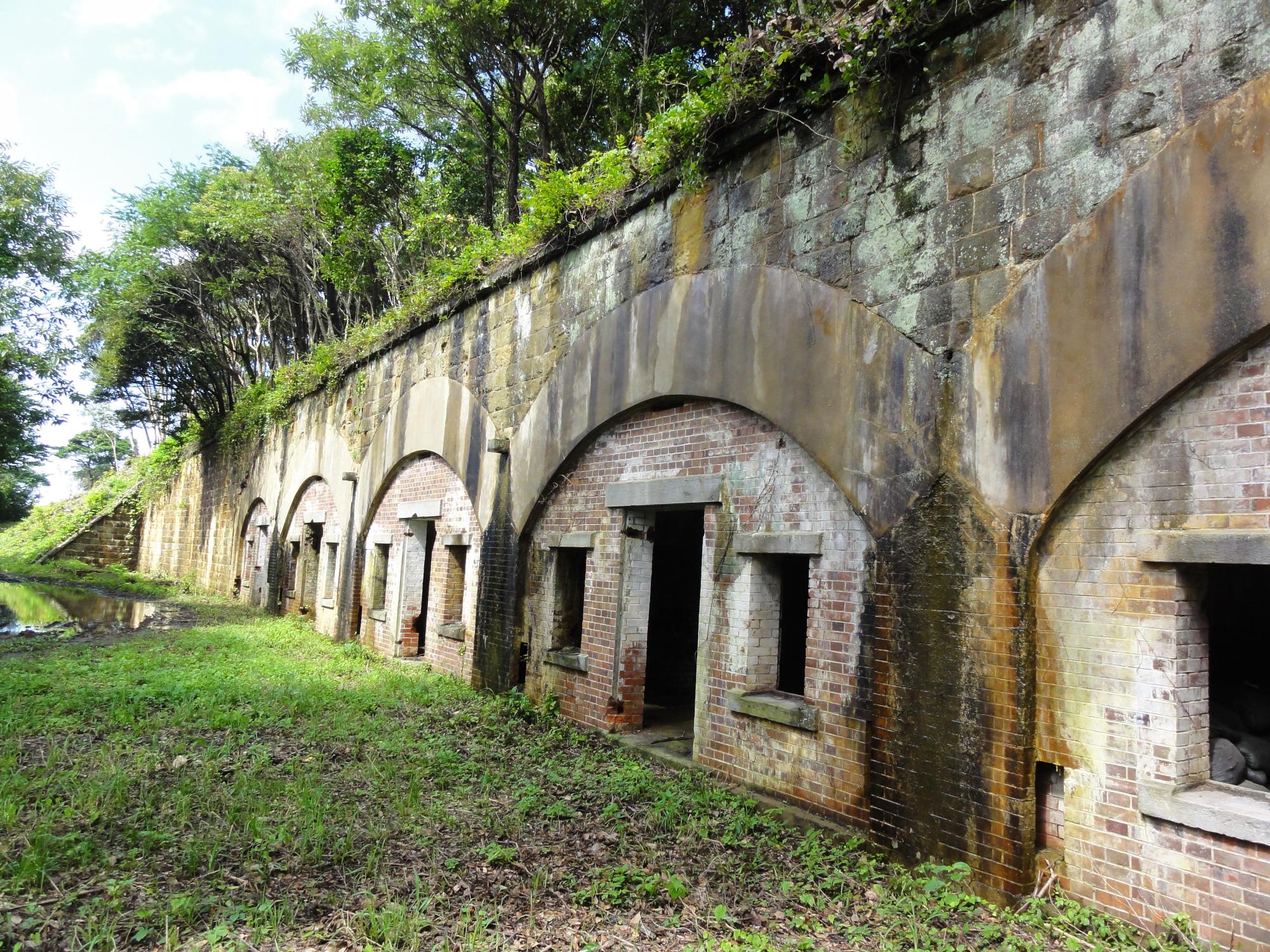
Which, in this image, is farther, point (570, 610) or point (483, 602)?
point (483, 602)

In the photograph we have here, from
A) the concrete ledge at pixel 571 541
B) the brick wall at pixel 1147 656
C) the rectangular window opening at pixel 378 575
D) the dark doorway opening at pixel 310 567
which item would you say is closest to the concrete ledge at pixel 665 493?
the concrete ledge at pixel 571 541

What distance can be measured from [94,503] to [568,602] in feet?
103

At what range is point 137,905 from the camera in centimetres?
389

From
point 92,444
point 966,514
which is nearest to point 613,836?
point 966,514

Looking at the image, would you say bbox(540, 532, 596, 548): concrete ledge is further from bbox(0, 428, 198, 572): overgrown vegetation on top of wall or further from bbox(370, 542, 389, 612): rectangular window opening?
bbox(0, 428, 198, 572): overgrown vegetation on top of wall

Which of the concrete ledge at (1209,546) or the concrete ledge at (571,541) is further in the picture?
the concrete ledge at (571,541)

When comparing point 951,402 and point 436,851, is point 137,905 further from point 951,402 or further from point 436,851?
point 951,402

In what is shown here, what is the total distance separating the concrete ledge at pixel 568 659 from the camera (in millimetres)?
7520

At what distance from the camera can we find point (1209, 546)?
3.45 metres

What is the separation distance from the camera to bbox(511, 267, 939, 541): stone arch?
4691 millimetres

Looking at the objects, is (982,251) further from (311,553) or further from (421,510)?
(311,553)

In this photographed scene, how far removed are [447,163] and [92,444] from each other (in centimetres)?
4763

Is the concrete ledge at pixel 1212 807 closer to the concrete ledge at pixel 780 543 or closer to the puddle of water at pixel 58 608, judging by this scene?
the concrete ledge at pixel 780 543

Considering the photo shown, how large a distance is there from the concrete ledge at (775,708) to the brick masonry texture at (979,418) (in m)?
0.08
